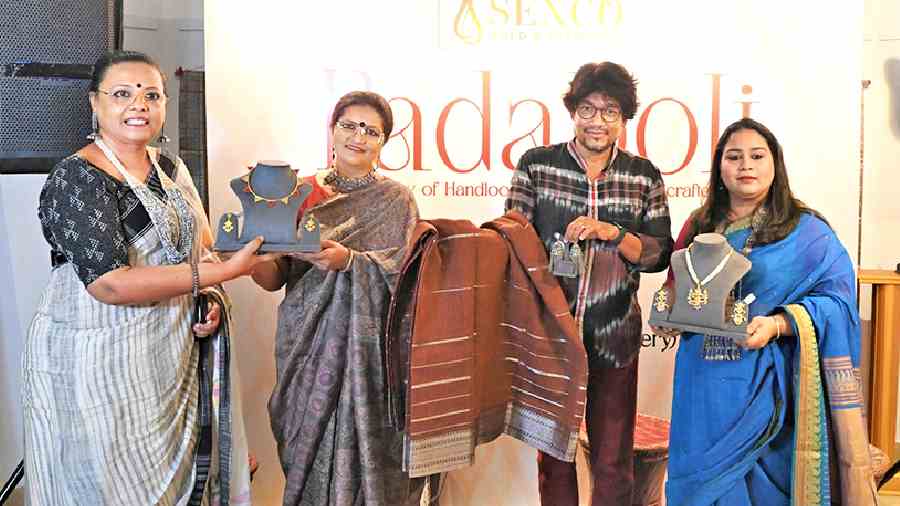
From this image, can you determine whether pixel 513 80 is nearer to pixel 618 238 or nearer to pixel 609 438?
pixel 618 238

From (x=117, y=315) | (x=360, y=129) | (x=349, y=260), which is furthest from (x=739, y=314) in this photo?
(x=117, y=315)

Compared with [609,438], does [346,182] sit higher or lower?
higher

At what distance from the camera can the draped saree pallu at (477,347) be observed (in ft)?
7.78

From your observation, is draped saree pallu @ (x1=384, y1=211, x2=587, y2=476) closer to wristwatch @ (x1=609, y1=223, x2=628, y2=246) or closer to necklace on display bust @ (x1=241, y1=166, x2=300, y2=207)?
wristwatch @ (x1=609, y1=223, x2=628, y2=246)

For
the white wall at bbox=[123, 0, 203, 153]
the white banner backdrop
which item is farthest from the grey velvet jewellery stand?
the white wall at bbox=[123, 0, 203, 153]

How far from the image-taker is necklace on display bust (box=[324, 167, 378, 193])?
2.42m

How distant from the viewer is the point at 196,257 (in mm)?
2229

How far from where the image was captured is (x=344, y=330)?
242 cm

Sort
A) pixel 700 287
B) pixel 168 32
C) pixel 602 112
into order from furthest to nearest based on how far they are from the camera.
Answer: pixel 168 32, pixel 602 112, pixel 700 287

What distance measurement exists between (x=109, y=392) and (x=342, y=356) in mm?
611

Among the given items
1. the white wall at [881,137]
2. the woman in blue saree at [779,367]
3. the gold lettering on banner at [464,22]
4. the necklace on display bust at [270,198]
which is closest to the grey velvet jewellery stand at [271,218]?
the necklace on display bust at [270,198]

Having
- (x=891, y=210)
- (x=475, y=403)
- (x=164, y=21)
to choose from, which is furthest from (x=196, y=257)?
(x=891, y=210)

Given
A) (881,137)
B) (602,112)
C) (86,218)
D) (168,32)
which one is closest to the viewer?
(86,218)

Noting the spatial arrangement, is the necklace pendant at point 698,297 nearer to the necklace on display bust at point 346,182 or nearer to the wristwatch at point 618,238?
the wristwatch at point 618,238
